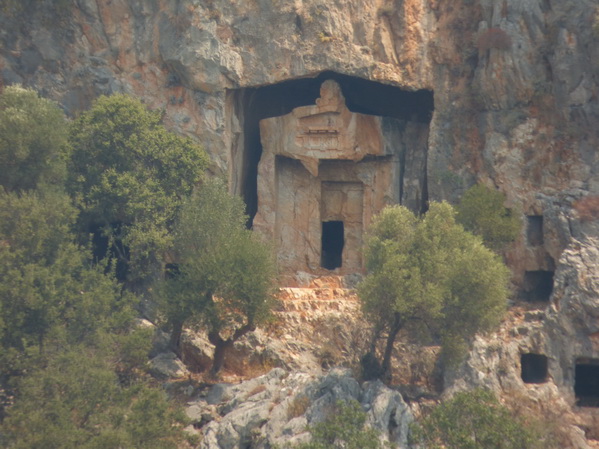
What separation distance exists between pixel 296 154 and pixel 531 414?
15.6 m

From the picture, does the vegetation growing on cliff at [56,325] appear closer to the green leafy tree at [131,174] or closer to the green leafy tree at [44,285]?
the green leafy tree at [44,285]

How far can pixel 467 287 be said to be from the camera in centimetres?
3303

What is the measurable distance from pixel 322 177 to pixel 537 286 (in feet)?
34.6

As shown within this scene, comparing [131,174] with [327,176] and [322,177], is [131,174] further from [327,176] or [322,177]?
[327,176]

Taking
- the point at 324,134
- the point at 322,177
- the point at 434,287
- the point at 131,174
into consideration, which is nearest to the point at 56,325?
the point at 131,174

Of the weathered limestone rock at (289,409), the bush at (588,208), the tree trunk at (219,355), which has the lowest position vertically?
the weathered limestone rock at (289,409)

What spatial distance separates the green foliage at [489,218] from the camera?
3688 centimetres

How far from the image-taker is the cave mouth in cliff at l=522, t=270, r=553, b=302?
125 feet

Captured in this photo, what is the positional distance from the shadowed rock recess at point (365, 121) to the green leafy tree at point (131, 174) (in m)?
1.77

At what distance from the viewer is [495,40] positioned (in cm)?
3897

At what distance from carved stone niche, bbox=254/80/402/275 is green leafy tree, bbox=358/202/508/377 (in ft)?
25.4

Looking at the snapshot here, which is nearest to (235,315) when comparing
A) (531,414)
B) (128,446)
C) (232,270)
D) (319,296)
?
(232,270)

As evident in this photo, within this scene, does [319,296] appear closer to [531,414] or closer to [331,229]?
[331,229]

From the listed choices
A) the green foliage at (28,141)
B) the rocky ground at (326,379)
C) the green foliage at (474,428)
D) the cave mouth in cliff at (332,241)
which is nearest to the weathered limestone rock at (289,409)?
the rocky ground at (326,379)
